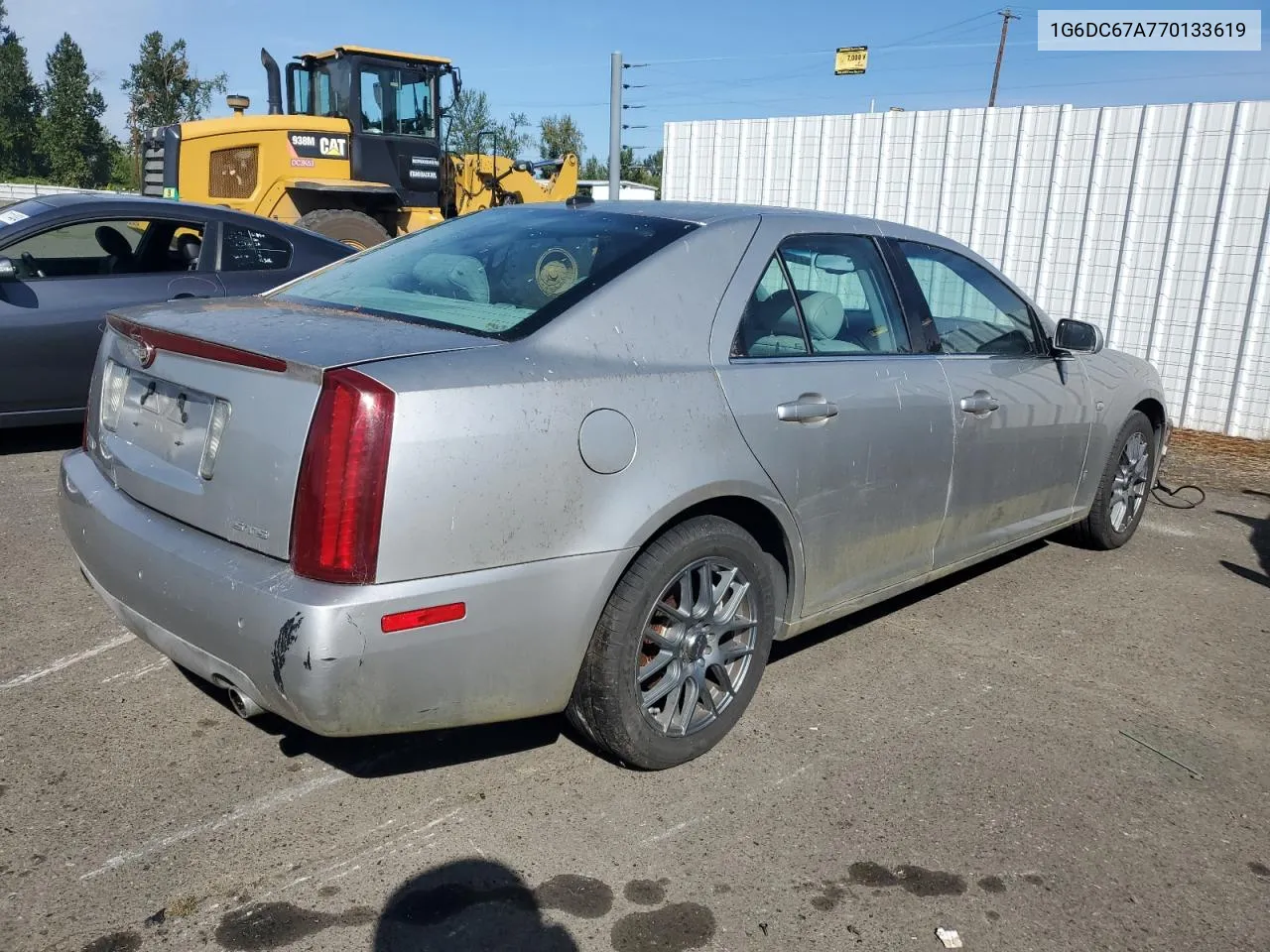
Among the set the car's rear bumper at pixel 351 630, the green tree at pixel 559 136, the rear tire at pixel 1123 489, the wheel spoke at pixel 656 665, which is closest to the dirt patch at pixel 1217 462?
the rear tire at pixel 1123 489

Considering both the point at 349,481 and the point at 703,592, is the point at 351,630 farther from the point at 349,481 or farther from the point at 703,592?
the point at 703,592

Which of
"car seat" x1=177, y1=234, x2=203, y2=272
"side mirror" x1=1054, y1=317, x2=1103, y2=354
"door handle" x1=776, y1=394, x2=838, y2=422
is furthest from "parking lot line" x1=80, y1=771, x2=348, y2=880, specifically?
"car seat" x1=177, y1=234, x2=203, y2=272

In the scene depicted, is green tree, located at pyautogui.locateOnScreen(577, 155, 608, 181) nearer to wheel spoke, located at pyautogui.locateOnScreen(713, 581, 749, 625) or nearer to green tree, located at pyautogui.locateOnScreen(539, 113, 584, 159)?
green tree, located at pyautogui.locateOnScreen(539, 113, 584, 159)

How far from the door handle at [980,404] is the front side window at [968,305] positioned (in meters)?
0.19

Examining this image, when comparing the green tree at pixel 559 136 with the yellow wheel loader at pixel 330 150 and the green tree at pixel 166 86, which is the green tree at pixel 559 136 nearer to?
the green tree at pixel 166 86

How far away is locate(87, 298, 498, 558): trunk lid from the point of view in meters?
2.46

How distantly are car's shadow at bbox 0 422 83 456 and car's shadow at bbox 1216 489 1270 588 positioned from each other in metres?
6.63

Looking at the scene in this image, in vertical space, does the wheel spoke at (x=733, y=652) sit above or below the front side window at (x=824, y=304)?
below

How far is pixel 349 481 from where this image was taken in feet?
7.73

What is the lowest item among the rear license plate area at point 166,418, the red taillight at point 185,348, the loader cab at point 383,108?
the rear license plate area at point 166,418

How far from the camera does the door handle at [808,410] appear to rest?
320cm

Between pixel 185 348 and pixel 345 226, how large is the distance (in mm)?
9259

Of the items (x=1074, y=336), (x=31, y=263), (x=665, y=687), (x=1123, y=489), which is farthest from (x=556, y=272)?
(x=31, y=263)

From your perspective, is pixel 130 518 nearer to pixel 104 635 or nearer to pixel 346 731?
pixel 346 731
